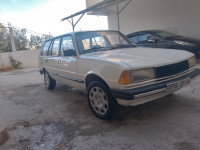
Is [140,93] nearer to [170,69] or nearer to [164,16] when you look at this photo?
[170,69]

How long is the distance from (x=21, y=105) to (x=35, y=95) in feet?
2.78

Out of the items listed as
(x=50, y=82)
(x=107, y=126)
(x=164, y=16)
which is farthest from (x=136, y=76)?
(x=164, y=16)

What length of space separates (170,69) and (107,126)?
52.4 inches

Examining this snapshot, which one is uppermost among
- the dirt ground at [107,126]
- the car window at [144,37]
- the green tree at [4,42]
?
the green tree at [4,42]

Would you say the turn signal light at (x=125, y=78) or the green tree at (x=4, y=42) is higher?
the green tree at (x=4, y=42)

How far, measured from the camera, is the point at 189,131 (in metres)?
2.44

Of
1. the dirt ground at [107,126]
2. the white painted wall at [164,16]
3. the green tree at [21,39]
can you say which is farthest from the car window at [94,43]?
the green tree at [21,39]

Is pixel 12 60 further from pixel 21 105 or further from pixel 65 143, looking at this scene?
pixel 65 143

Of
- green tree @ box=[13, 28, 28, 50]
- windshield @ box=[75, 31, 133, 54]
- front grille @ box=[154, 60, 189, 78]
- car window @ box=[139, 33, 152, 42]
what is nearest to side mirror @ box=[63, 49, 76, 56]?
windshield @ box=[75, 31, 133, 54]

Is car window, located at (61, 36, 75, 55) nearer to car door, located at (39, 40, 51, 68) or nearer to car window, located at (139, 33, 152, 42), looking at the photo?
car door, located at (39, 40, 51, 68)

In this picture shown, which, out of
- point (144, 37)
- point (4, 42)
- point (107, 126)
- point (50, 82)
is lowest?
point (107, 126)

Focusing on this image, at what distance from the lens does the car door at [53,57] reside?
14.8 feet

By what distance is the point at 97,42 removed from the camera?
3.73 metres

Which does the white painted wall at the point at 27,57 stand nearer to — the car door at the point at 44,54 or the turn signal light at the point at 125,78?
the car door at the point at 44,54
